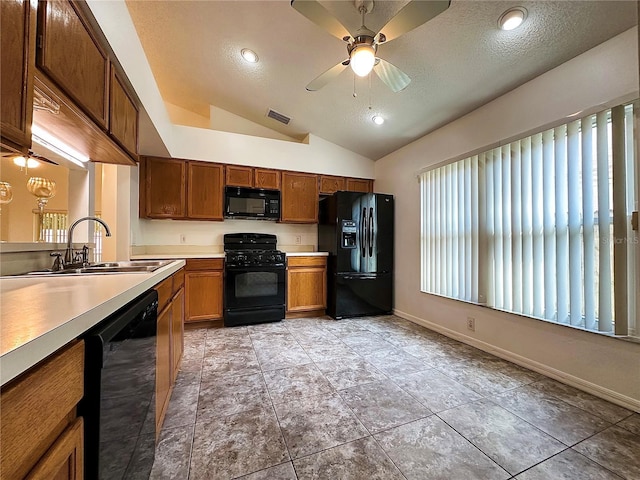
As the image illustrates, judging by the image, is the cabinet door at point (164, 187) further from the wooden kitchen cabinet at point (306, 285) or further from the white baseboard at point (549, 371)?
the white baseboard at point (549, 371)

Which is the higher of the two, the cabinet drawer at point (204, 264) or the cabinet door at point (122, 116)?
the cabinet door at point (122, 116)

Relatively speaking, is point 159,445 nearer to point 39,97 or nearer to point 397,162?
point 39,97

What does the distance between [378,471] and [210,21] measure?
3393mm

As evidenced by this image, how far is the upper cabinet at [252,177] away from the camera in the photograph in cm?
367

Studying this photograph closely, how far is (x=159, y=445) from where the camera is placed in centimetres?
138

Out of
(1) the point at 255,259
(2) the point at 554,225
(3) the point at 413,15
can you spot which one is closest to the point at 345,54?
(3) the point at 413,15

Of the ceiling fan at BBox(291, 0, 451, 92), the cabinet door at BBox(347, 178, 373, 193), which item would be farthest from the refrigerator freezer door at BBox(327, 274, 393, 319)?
the ceiling fan at BBox(291, 0, 451, 92)

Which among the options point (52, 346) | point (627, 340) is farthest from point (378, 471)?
point (627, 340)

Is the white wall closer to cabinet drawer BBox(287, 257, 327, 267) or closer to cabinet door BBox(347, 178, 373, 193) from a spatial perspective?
cabinet door BBox(347, 178, 373, 193)

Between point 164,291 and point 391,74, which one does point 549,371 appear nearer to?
point 391,74

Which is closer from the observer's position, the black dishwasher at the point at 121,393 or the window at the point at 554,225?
the black dishwasher at the point at 121,393

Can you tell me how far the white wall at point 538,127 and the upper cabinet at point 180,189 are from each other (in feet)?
8.88

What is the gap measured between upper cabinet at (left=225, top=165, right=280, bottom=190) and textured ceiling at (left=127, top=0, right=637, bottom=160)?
2.69 feet

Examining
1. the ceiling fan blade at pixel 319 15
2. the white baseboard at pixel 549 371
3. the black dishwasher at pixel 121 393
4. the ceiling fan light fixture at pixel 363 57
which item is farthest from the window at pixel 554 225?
the black dishwasher at pixel 121 393
